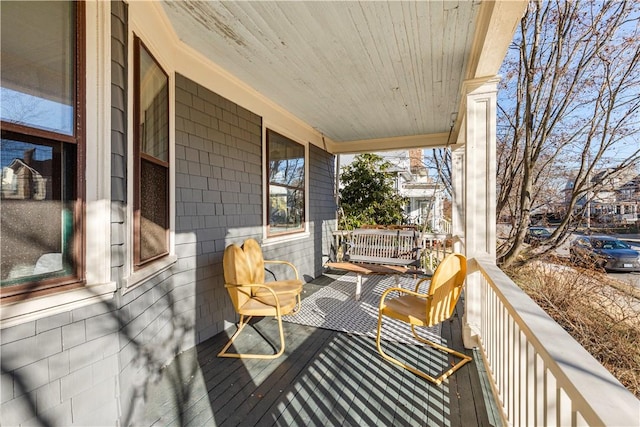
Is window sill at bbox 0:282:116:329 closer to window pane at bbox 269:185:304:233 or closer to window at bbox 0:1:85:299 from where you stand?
window at bbox 0:1:85:299

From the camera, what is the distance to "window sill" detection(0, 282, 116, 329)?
48.8 inches

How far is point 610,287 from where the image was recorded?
450cm

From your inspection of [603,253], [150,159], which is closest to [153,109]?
[150,159]

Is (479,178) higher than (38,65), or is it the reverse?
(38,65)

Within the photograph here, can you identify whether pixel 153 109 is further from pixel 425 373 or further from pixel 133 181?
pixel 425 373

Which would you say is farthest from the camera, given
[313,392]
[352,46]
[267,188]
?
[267,188]

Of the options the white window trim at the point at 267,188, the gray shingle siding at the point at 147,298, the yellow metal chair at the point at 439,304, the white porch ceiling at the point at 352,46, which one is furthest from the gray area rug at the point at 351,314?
the white porch ceiling at the point at 352,46

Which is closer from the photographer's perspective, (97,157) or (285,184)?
(97,157)

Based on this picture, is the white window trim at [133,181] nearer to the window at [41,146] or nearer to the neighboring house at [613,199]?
the window at [41,146]

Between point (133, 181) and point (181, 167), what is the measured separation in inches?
34.0

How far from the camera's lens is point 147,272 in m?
2.13

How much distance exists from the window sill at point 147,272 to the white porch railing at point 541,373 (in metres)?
2.15

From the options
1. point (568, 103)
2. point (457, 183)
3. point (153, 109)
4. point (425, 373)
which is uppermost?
point (568, 103)

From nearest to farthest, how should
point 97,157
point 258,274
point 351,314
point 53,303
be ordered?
1. point 53,303
2. point 97,157
3. point 258,274
4. point 351,314
